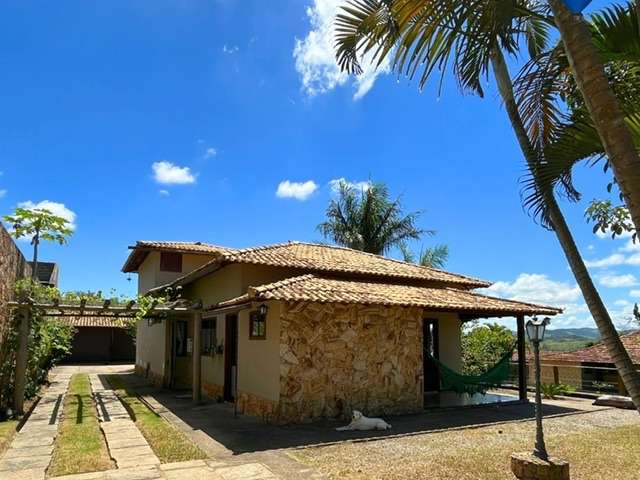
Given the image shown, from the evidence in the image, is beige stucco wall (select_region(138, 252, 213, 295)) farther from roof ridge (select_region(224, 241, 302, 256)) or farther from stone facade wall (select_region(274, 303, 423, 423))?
stone facade wall (select_region(274, 303, 423, 423))

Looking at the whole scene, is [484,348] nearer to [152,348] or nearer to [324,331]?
[324,331]

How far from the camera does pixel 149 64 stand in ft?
40.2

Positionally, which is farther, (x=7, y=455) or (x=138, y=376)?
(x=138, y=376)

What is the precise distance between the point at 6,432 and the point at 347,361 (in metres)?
6.53

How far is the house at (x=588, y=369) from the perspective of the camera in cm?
1599

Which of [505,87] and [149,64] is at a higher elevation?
[149,64]

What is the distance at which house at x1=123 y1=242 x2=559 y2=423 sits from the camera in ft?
33.7

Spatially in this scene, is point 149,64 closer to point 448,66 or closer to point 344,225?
point 448,66

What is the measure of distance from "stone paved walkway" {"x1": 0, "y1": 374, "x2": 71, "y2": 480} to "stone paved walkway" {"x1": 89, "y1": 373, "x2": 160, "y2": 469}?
0.88m

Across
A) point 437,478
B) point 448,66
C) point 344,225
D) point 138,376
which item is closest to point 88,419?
point 437,478

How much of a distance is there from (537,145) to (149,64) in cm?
1074

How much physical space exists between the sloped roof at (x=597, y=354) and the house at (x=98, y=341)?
2538 centimetres

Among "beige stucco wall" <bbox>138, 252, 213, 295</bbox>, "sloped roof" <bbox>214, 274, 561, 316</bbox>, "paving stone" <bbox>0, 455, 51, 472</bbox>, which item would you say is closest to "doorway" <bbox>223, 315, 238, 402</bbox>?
"sloped roof" <bbox>214, 274, 561, 316</bbox>

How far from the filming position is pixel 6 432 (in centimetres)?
906
